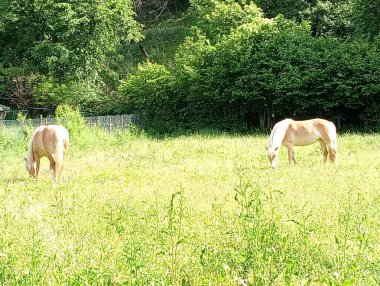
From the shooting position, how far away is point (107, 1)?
1367 inches

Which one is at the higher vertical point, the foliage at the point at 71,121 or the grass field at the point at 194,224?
the foliage at the point at 71,121

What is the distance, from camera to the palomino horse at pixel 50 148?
10641 mm

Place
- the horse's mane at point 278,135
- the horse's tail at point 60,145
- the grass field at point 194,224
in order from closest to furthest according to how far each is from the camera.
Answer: the grass field at point 194,224
the horse's tail at point 60,145
the horse's mane at point 278,135

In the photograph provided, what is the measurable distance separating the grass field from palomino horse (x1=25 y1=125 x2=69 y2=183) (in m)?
0.33

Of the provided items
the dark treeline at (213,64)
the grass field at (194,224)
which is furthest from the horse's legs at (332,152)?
the dark treeline at (213,64)

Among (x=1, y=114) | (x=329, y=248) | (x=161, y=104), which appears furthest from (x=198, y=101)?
(x=329, y=248)

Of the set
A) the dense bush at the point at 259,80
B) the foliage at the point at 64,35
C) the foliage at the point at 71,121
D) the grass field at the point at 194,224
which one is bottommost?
the grass field at the point at 194,224

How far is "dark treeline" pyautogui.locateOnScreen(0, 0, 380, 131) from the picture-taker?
81.8 ft

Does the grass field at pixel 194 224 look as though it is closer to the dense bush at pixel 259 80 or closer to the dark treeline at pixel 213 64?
the dense bush at pixel 259 80

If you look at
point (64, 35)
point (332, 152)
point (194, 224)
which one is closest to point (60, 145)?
point (194, 224)

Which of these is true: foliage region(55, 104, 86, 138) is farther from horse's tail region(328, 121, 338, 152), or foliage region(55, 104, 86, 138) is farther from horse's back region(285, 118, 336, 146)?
horse's tail region(328, 121, 338, 152)

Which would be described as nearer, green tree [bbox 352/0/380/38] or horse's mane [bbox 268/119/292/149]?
horse's mane [bbox 268/119/292/149]

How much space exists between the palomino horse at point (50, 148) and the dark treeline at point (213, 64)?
53.1 ft

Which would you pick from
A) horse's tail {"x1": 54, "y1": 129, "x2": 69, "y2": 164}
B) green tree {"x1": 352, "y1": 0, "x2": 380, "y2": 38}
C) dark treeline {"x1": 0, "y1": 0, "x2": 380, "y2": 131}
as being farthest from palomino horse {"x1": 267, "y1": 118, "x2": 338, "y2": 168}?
green tree {"x1": 352, "y1": 0, "x2": 380, "y2": 38}
